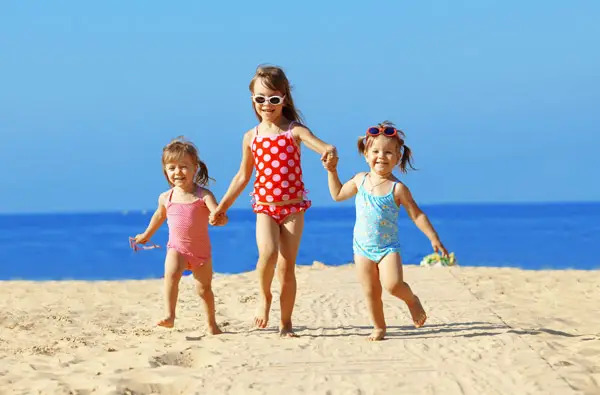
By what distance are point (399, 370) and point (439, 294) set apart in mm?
4698

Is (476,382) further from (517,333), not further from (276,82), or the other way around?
(276,82)

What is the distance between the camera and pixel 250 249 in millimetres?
39906

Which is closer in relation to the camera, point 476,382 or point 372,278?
point 476,382

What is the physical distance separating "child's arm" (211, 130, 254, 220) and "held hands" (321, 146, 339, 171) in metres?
0.78

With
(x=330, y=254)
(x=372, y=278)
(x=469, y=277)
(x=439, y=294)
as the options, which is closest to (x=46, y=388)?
(x=372, y=278)

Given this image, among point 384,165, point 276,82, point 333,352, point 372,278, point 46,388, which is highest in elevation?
point 276,82

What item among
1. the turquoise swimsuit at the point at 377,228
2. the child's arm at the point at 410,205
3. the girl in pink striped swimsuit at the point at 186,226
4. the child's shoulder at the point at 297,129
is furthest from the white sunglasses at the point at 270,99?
the child's arm at the point at 410,205

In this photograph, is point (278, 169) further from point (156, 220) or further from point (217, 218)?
point (156, 220)

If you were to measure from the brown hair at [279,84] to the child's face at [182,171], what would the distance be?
2.45 ft

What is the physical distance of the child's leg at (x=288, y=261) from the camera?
7801 mm

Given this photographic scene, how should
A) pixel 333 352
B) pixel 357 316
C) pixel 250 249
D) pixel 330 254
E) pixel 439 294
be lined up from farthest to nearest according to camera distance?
pixel 250 249, pixel 330 254, pixel 439 294, pixel 357 316, pixel 333 352

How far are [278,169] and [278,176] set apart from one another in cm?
6

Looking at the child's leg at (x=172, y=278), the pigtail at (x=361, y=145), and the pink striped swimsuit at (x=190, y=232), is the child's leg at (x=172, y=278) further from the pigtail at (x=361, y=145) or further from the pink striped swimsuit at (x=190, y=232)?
the pigtail at (x=361, y=145)

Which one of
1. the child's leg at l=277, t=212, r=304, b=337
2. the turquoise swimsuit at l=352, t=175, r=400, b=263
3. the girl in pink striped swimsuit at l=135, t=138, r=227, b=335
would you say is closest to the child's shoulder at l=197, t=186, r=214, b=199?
the girl in pink striped swimsuit at l=135, t=138, r=227, b=335
